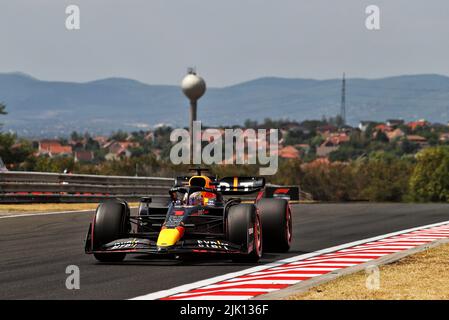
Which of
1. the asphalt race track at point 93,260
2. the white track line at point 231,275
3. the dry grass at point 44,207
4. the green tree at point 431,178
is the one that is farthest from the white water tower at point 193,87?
the green tree at point 431,178

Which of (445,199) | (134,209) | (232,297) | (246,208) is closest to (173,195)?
(246,208)

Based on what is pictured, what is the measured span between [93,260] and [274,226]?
2.95m

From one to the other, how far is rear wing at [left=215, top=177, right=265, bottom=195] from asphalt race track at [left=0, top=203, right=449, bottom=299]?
1.20 meters

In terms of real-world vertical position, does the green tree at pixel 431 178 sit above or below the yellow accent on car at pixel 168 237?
below

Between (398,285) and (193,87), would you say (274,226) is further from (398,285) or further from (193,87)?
(193,87)

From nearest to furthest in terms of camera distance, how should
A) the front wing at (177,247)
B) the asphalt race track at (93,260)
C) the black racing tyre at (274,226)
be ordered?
1. the asphalt race track at (93,260)
2. the front wing at (177,247)
3. the black racing tyre at (274,226)

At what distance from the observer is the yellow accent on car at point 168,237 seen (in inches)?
516

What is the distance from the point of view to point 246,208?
44.8ft

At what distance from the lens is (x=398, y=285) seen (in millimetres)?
10914

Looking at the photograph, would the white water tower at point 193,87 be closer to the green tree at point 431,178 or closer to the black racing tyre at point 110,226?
the black racing tyre at point 110,226

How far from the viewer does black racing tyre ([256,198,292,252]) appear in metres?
15.3

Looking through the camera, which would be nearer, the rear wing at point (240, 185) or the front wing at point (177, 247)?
the front wing at point (177, 247)

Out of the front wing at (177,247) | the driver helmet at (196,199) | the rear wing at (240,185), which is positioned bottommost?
the front wing at (177,247)
